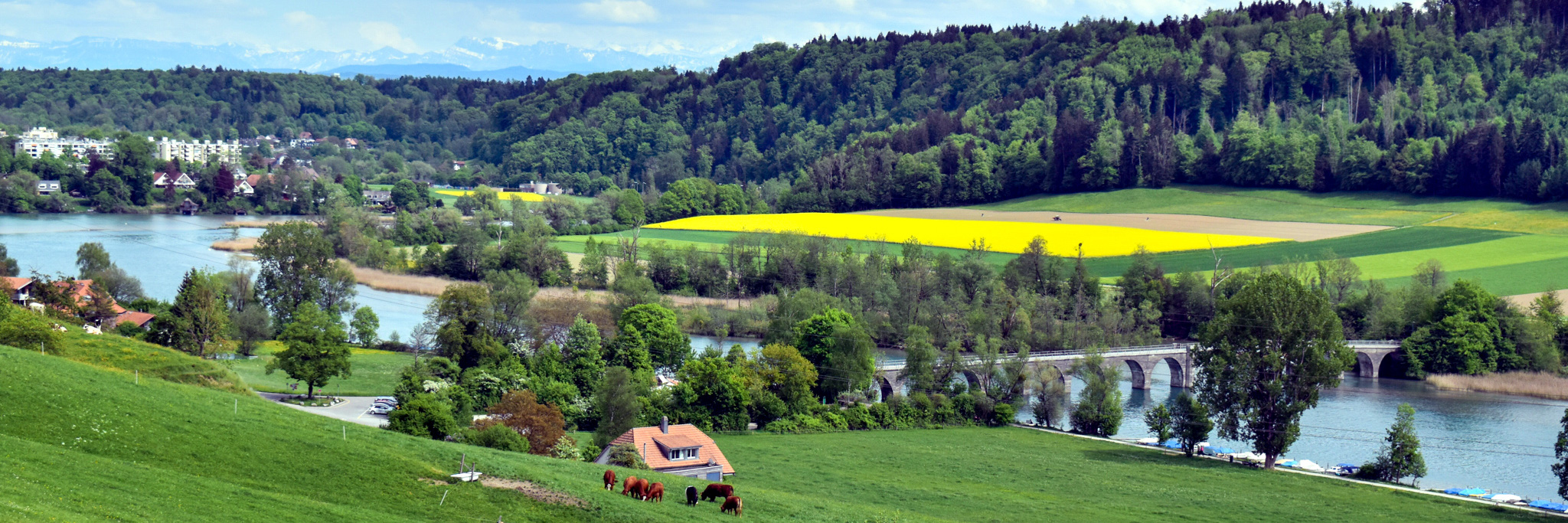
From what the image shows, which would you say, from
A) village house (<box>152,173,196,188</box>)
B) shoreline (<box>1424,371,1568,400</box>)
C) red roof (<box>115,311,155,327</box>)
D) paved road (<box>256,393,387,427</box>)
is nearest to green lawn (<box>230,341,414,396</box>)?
paved road (<box>256,393,387,427</box>)

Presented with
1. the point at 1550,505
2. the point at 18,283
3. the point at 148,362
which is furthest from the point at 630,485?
the point at 18,283

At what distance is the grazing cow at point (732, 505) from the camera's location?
28.2 m

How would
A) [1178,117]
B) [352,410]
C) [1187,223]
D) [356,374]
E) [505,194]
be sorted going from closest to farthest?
1. [352,410]
2. [356,374]
3. [1187,223]
4. [1178,117]
5. [505,194]

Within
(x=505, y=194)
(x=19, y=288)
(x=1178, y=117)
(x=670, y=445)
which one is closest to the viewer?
(x=670, y=445)

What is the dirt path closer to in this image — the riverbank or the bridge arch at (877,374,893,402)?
the riverbank

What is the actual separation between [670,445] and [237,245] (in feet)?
259

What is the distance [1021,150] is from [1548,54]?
53.7 meters

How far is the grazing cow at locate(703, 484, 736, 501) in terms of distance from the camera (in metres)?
29.2

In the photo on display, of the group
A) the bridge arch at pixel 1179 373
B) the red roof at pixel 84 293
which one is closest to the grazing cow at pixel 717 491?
the red roof at pixel 84 293

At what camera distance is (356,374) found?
5759 centimetres

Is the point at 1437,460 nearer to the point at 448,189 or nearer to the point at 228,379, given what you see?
the point at 228,379

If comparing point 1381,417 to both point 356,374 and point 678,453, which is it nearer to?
point 678,453

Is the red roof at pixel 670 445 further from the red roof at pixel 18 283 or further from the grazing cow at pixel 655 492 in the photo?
the red roof at pixel 18 283

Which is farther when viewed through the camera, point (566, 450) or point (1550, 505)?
point (1550, 505)
